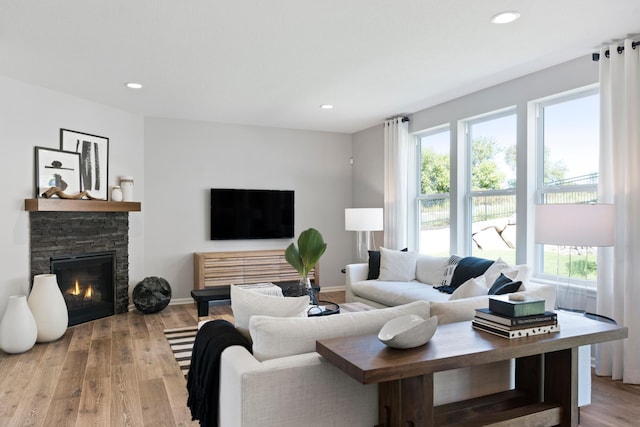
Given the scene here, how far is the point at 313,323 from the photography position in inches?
80.7

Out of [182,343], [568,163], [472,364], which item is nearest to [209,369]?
[472,364]

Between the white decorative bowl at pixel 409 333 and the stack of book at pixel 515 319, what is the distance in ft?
1.24

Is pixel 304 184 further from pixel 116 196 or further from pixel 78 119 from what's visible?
pixel 78 119

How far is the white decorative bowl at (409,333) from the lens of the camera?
1.83 meters

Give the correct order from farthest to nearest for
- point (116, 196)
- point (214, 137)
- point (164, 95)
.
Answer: point (214, 137) < point (116, 196) < point (164, 95)

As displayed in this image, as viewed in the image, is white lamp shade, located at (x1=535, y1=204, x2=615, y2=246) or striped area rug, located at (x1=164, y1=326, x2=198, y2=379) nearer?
white lamp shade, located at (x1=535, y1=204, x2=615, y2=246)

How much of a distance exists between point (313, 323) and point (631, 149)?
2.84 meters

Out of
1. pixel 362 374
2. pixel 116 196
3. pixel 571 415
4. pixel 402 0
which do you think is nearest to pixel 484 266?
pixel 571 415

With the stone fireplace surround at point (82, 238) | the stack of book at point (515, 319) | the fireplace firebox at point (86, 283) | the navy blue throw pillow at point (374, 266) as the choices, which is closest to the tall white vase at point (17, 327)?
the stone fireplace surround at point (82, 238)

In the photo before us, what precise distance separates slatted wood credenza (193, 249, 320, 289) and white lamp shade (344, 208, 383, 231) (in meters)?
1.14

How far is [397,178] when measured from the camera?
609 cm

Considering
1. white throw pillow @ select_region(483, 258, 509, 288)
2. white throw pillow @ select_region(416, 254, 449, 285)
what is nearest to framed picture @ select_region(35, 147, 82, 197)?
white throw pillow @ select_region(416, 254, 449, 285)

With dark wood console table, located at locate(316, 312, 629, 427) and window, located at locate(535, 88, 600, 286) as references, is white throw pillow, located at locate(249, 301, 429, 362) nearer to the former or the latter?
dark wood console table, located at locate(316, 312, 629, 427)

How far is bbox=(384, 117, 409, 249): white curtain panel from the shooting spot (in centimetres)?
605
